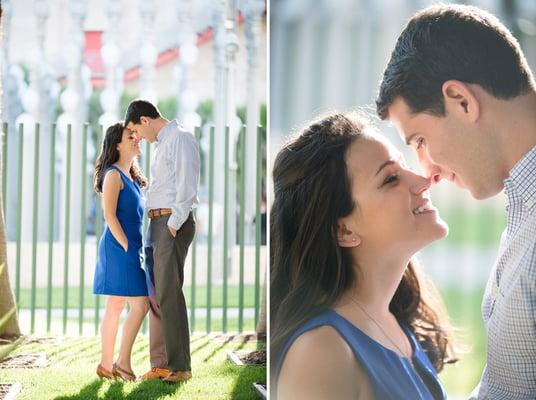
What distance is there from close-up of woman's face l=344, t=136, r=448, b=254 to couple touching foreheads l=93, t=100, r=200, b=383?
112 cm

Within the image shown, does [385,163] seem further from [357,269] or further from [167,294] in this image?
[167,294]

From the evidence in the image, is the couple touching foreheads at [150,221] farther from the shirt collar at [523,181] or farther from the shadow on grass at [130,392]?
the shirt collar at [523,181]

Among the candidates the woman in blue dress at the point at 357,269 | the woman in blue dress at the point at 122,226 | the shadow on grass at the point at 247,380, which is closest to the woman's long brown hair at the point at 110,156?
the woman in blue dress at the point at 122,226

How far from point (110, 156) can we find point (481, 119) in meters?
2.00

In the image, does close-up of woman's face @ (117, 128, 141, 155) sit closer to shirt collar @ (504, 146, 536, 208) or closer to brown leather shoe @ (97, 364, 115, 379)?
brown leather shoe @ (97, 364, 115, 379)

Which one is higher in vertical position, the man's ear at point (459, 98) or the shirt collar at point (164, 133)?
the man's ear at point (459, 98)

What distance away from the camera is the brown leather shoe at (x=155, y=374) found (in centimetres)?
480

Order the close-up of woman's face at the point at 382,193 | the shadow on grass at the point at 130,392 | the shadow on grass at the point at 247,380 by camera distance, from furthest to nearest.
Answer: the shadow on grass at the point at 247,380, the shadow on grass at the point at 130,392, the close-up of woman's face at the point at 382,193

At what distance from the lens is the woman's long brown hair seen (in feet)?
15.5

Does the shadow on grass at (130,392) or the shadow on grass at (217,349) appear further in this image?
the shadow on grass at (217,349)

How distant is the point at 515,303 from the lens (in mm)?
3799

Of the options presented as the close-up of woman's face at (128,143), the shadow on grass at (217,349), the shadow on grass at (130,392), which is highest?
the close-up of woman's face at (128,143)

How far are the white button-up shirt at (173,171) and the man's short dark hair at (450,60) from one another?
119cm

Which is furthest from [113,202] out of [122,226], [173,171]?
[173,171]
